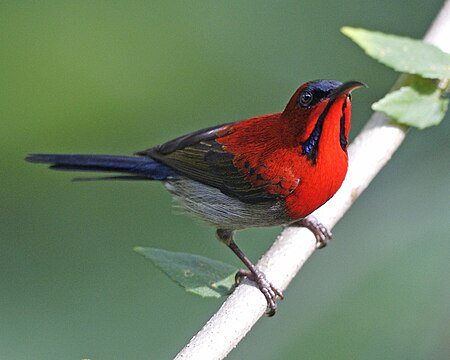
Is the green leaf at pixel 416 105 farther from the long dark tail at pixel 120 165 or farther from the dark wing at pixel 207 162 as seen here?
the long dark tail at pixel 120 165

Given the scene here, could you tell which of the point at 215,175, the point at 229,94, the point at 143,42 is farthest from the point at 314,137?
the point at 143,42

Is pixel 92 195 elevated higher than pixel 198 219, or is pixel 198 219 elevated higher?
pixel 198 219

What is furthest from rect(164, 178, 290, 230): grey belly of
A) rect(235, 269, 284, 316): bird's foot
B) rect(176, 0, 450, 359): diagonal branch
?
rect(235, 269, 284, 316): bird's foot

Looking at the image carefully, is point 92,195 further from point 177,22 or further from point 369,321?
point 369,321

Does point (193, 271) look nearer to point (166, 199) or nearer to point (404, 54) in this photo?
point (404, 54)

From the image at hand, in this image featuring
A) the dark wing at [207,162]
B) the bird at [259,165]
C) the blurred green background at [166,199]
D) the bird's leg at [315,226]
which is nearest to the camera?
the bird at [259,165]

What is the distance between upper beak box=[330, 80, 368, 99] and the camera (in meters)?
3.02

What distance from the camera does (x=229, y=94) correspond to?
5.11 metres

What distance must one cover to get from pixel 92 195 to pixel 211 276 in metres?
2.24

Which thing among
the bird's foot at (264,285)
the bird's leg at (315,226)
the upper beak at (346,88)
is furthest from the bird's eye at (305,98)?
the bird's foot at (264,285)

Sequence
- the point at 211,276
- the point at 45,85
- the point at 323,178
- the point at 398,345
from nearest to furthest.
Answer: the point at 211,276, the point at 323,178, the point at 398,345, the point at 45,85

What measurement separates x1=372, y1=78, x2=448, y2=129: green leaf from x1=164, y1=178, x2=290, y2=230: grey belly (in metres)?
0.71

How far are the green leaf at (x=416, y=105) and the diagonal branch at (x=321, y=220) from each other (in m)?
0.38

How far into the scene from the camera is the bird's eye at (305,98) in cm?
342
